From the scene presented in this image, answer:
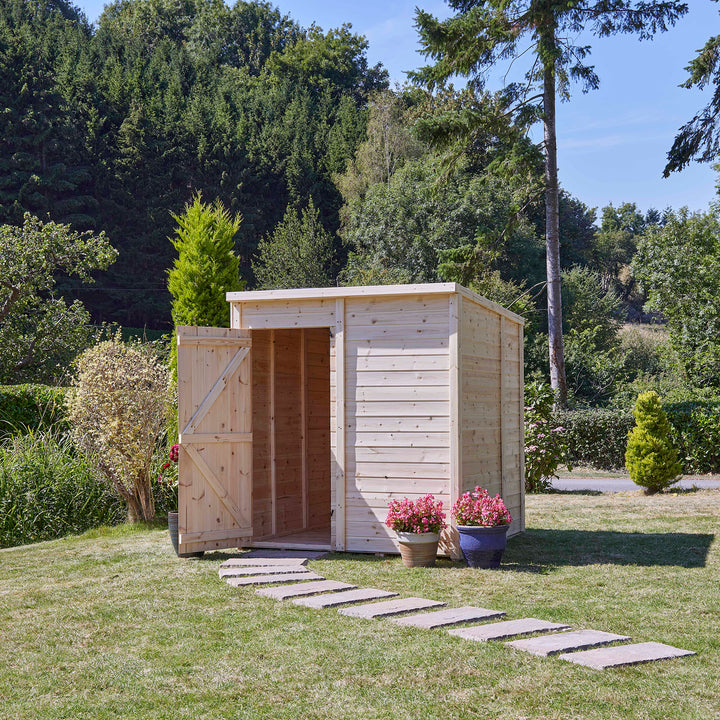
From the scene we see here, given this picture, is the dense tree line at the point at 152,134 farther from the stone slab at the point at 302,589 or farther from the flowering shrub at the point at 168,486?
the stone slab at the point at 302,589

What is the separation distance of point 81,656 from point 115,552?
12.6 feet

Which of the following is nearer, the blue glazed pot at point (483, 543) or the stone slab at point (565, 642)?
the stone slab at point (565, 642)

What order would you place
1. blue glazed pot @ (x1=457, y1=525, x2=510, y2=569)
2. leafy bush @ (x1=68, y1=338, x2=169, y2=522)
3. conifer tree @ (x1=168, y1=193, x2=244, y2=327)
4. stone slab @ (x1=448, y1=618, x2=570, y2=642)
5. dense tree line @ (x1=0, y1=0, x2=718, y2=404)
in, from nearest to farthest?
stone slab @ (x1=448, y1=618, x2=570, y2=642) < blue glazed pot @ (x1=457, y1=525, x2=510, y2=569) < leafy bush @ (x1=68, y1=338, x2=169, y2=522) < conifer tree @ (x1=168, y1=193, x2=244, y2=327) < dense tree line @ (x1=0, y1=0, x2=718, y2=404)

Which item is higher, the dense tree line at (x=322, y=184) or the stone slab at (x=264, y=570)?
the dense tree line at (x=322, y=184)

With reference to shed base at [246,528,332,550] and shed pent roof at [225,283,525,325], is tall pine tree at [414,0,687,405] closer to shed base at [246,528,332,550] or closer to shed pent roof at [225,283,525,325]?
shed base at [246,528,332,550]

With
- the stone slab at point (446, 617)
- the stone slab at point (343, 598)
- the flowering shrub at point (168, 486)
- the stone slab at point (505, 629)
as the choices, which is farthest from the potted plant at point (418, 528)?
the flowering shrub at point (168, 486)

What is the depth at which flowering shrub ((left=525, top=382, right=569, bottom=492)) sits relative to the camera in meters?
14.3

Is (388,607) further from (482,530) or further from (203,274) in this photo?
(203,274)

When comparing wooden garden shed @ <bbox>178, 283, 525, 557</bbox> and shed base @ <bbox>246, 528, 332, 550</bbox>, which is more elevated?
wooden garden shed @ <bbox>178, 283, 525, 557</bbox>

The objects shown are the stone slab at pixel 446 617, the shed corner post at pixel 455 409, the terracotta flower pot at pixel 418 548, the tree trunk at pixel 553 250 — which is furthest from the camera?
the tree trunk at pixel 553 250

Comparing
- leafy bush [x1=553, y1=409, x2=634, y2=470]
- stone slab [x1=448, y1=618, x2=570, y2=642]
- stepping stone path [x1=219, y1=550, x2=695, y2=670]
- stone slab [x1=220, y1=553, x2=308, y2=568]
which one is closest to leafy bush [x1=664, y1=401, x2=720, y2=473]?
leafy bush [x1=553, y1=409, x2=634, y2=470]

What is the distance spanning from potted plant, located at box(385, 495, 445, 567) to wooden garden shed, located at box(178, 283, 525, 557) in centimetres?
29

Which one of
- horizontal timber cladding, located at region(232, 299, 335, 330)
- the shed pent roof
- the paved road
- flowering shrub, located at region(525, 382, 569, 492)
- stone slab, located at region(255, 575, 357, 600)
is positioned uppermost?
the shed pent roof

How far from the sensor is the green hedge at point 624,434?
55.3 feet
